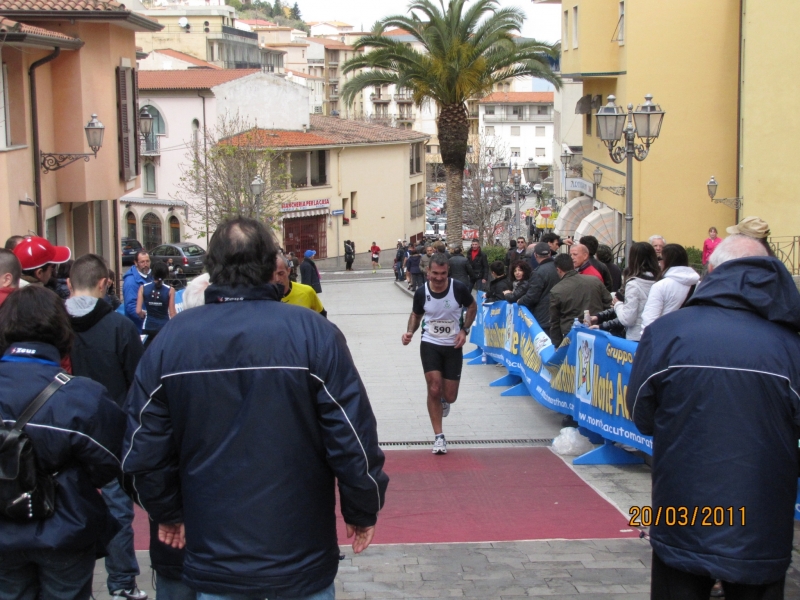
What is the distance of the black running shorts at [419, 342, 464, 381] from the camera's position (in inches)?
349

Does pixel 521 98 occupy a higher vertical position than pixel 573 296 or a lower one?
higher

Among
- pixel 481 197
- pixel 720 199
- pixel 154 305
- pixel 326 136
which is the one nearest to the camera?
pixel 154 305

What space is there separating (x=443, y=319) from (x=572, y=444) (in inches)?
62.4

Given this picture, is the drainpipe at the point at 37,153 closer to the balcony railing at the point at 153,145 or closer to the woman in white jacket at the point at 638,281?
the woman in white jacket at the point at 638,281

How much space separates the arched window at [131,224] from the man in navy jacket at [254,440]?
51.9m

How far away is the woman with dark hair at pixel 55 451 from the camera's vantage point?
3.76 m

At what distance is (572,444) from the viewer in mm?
8789

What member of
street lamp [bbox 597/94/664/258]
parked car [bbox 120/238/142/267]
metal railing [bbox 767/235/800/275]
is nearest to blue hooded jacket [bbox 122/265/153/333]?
street lamp [bbox 597/94/664/258]

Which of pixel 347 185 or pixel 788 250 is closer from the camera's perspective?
pixel 788 250

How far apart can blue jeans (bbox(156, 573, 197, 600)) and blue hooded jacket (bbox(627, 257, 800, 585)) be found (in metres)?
1.87

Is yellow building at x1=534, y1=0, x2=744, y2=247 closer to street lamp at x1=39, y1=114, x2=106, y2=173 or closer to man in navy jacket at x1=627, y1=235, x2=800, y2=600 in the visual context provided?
street lamp at x1=39, y1=114, x2=106, y2=173

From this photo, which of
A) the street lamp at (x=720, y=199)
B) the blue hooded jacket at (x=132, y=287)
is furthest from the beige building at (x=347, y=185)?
the blue hooded jacket at (x=132, y=287)

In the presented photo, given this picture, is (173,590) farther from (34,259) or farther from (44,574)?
(34,259)
